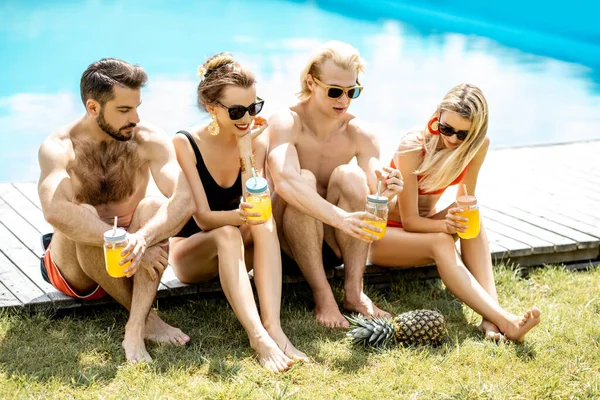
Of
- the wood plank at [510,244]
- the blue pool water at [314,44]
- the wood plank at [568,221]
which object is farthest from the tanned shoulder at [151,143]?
the blue pool water at [314,44]

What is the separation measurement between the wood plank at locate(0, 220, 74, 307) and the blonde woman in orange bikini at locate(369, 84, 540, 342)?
187 centimetres

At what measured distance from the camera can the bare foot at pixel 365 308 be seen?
4.52 m

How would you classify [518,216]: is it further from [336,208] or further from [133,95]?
[133,95]

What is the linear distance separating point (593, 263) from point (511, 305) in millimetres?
1026

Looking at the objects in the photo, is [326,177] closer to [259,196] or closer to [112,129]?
[259,196]

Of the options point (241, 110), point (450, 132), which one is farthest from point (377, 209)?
point (241, 110)

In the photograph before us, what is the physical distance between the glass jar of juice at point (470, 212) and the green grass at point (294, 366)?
1.81 ft

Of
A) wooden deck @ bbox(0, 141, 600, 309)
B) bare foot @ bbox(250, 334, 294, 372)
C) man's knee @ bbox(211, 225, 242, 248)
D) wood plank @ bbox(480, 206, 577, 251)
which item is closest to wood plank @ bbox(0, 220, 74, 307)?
wooden deck @ bbox(0, 141, 600, 309)

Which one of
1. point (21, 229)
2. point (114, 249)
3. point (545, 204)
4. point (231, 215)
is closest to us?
point (114, 249)

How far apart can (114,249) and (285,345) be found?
100 cm

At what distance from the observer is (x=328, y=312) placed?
14.7 feet

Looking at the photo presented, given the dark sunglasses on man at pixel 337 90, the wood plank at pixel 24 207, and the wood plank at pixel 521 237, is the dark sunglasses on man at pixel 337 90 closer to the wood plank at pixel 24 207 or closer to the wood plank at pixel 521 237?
the wood plank at pixel 521 237

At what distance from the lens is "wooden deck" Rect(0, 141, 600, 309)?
4633 mm

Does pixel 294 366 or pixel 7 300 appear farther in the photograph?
pixel 7 300
